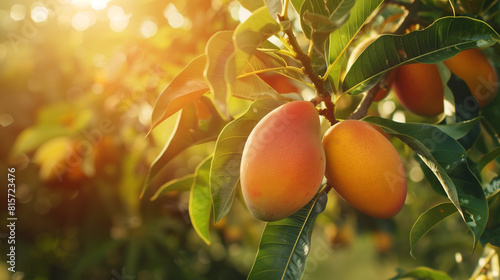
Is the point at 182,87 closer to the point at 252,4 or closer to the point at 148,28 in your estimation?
the point at 252,4

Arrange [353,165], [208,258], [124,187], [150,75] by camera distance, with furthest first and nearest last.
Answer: [208,258]
[124,187]
[150,75]
[353,165]

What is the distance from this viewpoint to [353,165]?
2.14 ft

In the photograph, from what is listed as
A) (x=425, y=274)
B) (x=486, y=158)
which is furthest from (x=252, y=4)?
(x=425, y=274)

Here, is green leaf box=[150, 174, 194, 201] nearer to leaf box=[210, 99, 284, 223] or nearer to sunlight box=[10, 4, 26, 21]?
leaf box=[210, 99, 284, 223]

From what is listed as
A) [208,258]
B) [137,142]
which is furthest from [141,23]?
[208,258]

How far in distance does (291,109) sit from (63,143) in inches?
54.7

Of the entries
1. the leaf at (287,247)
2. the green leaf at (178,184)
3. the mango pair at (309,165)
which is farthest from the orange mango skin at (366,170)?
the green leaf at (178,184)

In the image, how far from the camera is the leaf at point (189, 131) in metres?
0.91

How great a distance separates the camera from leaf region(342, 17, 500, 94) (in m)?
0.63

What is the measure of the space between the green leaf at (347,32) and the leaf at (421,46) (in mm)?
32

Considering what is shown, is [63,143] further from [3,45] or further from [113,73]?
[3,45]

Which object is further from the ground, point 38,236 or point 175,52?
point 175,52

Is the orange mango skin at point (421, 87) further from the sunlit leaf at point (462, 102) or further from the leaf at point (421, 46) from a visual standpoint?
the leaf at point (421, 46)

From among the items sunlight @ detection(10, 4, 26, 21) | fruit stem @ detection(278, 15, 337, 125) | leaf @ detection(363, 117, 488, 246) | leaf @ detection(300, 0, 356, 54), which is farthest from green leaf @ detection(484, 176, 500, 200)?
sunlight @ detection(10, 4, 26, 21)
